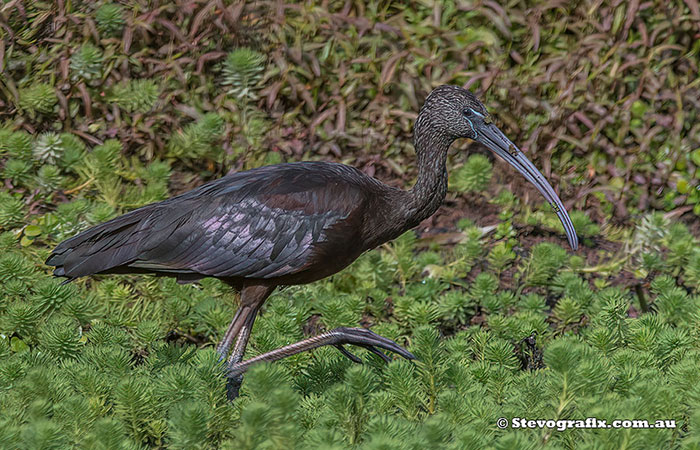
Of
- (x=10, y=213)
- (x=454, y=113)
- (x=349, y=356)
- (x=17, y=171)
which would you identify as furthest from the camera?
(x=17, y=171)

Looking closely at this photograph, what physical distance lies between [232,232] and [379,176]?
2.88 metres

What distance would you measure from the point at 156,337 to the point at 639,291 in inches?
121

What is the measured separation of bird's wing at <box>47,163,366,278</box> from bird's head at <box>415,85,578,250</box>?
0.62 meters

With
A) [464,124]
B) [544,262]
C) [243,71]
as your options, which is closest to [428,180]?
[464,124]

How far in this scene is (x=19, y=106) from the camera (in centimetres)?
725

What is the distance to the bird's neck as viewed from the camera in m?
5.16

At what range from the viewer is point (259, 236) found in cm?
502

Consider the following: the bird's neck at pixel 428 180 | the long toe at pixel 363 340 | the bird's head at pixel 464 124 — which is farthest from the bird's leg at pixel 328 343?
the bird's head at pixel 464 124

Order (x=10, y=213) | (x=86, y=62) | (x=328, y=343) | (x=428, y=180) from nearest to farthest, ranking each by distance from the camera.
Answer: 1. (x=328, y=343)
2. (x=428, y=180)
3. (x=10, y=213)
4. (x=86, y=62)

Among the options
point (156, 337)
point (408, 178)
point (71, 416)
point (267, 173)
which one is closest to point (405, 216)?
point (267, 173)

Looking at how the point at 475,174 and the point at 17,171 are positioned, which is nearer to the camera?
the point at 17,171

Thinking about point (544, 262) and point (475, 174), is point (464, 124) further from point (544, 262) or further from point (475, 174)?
point (475, 174)

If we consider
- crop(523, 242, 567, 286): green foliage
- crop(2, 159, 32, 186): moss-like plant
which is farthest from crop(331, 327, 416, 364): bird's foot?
crop(2, 159, 32, 186): moss-like plant

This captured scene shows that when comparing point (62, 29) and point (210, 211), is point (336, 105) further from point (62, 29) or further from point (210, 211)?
point (210, 211)
